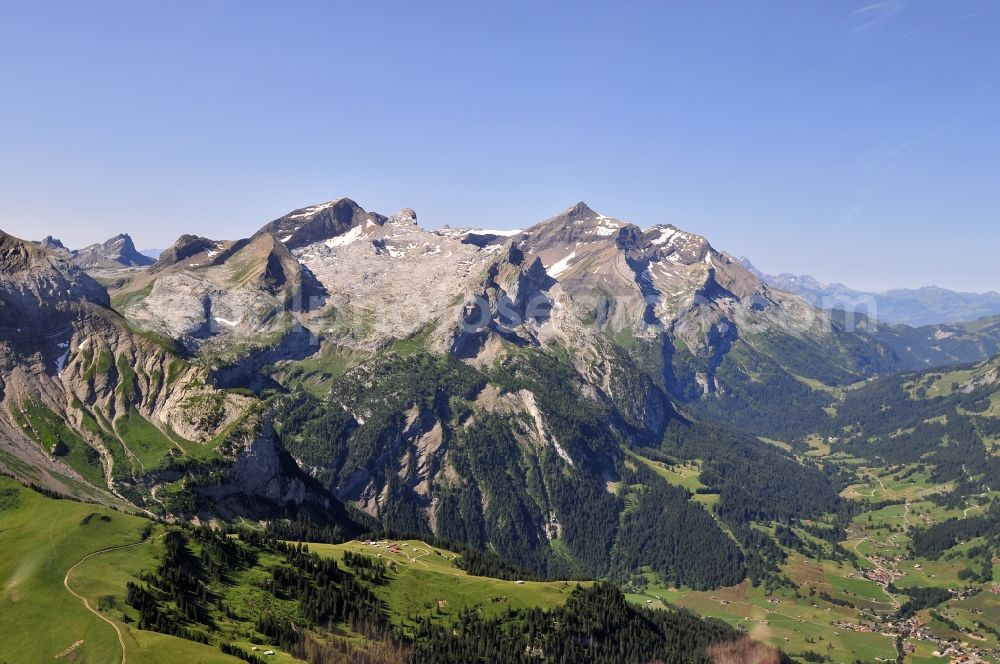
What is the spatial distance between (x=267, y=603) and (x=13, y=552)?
190 ft

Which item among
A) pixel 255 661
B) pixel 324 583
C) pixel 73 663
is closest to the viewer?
pixel 73 663

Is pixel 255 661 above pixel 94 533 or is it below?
below

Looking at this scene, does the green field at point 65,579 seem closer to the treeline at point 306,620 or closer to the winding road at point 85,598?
the winding road at point 85,598

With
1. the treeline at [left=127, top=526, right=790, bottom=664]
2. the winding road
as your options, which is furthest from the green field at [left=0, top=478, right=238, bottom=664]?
the treeline at [left=127, top=526, right=790, bottom=664]

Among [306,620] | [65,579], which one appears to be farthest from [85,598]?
[306,620]

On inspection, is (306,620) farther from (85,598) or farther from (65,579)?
(65,579)

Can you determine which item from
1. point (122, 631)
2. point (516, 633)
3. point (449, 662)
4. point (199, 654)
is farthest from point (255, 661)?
point (516, 633)

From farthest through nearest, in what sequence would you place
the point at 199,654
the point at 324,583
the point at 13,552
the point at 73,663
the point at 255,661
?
the point at 324,583 < the point at 13,552 < the point at 255,661 < the point at 199,654 < the point at 73,663

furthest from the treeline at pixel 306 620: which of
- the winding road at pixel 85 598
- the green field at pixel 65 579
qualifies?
the green field at pixel 65 579

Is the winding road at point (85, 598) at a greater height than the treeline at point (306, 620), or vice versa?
the winding road at point (85, 598)

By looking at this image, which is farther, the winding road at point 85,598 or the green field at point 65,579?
the winding road at point 85,598

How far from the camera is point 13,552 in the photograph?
160 m

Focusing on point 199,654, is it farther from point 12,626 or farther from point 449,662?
point 449,662

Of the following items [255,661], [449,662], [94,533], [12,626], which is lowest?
[449,662]
